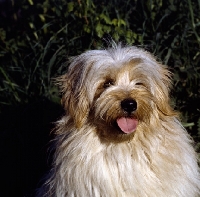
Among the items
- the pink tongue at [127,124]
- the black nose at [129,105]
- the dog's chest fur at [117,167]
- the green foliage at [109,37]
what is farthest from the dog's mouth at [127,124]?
the green foliage at [109,37]

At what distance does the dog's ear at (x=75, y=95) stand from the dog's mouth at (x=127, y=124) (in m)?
0.29

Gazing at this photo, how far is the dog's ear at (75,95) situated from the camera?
4.64 m

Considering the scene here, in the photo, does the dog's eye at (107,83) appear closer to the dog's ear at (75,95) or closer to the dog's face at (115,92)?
the dog's face at (115,92)

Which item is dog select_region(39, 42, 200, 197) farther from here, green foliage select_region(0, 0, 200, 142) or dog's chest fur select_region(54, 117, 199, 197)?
green foliage select_region(0, 0, 200, 142)

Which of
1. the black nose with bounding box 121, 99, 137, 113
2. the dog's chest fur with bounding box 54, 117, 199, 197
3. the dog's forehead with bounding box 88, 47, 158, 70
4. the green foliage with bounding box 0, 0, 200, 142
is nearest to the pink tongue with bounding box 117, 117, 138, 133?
the black nose with bounding box 121, 99, 137, 113

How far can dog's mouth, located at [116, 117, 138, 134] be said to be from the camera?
454 centimetres

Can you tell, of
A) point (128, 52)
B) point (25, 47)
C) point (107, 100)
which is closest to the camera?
point (107, 100)

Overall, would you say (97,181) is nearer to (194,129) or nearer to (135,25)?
(194,129)

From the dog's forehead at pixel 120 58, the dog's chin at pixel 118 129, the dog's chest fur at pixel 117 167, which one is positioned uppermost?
the dog's forehead at pixel 120 58

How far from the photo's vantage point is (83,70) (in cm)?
470

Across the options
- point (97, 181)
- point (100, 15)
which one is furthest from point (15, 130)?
point (97, 181)

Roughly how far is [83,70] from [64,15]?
2054 mm

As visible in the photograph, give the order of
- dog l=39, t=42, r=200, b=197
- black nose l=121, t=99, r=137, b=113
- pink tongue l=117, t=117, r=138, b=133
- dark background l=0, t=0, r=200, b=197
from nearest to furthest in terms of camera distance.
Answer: black nose l=121, t=99, r=137, b=113
pink tongue l=117, t=117, r=138, b=133
dog l=39, t=42, r=200, b=197
dark background l=0, t=0, r=200, b=197

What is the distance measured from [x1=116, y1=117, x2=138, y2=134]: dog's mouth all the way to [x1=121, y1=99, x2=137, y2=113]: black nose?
10cm
